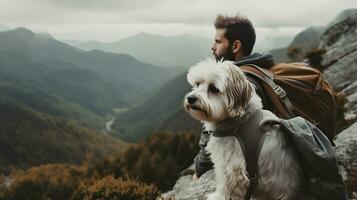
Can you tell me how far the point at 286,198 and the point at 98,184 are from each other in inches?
351

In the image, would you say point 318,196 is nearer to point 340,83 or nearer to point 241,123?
point 241,123

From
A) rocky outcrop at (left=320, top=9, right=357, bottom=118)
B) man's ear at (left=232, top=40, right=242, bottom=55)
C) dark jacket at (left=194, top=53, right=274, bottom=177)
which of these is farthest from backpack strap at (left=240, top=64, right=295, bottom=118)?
rocky outcrop at (left=320, top=9, right=357, bottom=118)

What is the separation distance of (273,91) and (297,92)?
294 mm

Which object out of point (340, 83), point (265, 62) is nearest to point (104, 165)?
point (340, 83)

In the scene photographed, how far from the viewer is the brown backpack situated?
4.84 meters

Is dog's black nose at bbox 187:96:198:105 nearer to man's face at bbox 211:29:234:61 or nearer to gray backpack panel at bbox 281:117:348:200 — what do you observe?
gray backpack panel at bbox 281:117:348:200

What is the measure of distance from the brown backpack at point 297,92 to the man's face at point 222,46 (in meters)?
0.44

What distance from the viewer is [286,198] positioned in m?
4.50

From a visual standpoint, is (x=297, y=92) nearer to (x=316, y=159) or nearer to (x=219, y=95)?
(x=316, y=159)

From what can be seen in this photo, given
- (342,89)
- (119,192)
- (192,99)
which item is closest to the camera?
(192,99)

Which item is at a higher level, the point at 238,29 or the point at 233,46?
the point at 238,29

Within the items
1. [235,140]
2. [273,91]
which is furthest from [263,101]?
[235,140]

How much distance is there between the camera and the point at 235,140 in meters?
4.50

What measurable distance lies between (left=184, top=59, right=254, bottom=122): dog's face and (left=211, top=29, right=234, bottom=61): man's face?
0.98 metres
